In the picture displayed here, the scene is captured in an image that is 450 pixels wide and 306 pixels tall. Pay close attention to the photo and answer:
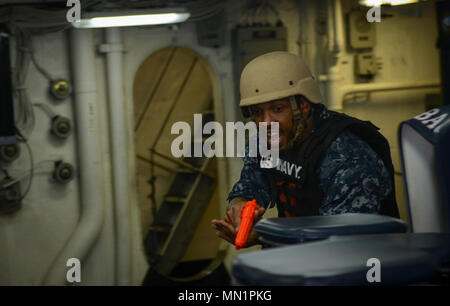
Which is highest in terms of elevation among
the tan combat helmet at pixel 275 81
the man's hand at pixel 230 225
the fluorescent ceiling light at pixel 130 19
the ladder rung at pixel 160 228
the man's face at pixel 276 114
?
the fluorescent ceiling light at pixel 130 19

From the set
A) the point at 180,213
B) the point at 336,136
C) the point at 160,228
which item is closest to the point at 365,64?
the point at 180,213

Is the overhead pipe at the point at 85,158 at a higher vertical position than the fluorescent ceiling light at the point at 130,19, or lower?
lower

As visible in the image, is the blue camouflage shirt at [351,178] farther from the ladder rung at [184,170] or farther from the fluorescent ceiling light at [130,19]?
the ladder rung at [184,170]

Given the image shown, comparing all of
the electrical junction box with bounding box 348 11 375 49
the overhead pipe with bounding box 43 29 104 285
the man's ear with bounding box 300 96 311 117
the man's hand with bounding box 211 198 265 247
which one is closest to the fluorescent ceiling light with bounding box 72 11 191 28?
the overhead pipe with bounding box 43 29 104 285

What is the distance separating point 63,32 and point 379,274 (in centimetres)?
355

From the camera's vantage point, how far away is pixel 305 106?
1790 mm

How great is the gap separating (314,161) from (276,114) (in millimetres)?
198

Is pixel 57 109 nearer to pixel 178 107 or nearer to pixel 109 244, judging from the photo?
pixel 109 244

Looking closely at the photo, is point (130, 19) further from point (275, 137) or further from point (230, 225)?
point (230, 225)

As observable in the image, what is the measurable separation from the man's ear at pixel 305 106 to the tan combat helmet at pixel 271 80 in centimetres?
3

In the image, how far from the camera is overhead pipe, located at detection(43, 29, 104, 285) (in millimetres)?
3881

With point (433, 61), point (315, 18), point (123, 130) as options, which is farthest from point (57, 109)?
point (433, 61)

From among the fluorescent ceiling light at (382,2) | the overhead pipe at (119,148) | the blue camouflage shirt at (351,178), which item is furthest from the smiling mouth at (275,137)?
the overhead pipe at (119,148)

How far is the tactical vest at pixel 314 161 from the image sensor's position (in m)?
1.68
